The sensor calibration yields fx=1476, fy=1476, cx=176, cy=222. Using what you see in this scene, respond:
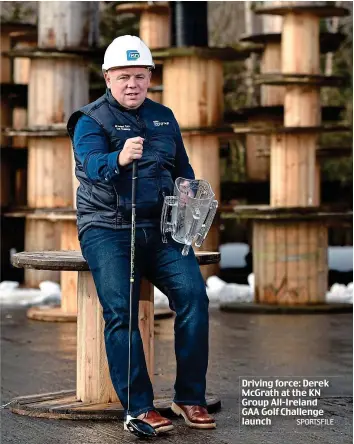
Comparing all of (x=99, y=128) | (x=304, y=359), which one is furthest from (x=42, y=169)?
(x=99, y=128)

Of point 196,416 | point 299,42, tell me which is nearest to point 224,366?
point 196,416

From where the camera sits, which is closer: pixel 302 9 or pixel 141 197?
pixel 141 197

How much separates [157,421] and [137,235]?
96 centimetres

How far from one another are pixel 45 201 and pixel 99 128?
8301 millimetres

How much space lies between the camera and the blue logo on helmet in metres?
7.62

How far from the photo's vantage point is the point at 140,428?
24.1ft

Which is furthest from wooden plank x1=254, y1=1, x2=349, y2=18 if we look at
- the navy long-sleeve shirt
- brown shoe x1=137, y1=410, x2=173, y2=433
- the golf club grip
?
brown shoe x1=137, y1=410, x2=173, y2=433

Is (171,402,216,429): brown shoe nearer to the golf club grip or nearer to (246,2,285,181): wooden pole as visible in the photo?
the golf club grip

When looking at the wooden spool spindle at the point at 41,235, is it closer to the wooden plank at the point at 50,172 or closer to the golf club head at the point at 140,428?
the wooden plank at the point at 50,172

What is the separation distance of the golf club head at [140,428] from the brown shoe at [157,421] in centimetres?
4

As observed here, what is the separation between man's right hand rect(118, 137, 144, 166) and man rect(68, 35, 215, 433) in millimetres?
104

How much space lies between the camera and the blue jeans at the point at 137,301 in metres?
7.52

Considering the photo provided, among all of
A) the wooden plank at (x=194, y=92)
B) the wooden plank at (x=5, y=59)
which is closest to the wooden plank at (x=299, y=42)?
the wooden plank at (x=194, y=92)

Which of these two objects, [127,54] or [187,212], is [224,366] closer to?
[187,212]
